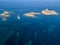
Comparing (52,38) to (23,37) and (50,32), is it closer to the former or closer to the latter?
(50,32)

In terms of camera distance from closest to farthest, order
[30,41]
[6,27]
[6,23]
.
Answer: [30,41] → [6,27] → [6,23]

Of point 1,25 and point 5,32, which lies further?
point 1,25

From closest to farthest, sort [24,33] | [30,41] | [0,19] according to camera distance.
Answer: [30,41]
[24,33]
[0,19]

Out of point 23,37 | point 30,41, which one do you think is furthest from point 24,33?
point 30,41

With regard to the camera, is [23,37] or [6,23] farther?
[6,23]

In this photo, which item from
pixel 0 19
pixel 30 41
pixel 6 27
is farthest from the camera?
pixel 0 19

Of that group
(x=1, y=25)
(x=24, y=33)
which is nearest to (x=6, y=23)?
(x=1, y=25)

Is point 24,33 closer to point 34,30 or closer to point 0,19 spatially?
point 34,30

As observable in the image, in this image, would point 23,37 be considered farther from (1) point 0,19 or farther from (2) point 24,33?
(1) point 0,19

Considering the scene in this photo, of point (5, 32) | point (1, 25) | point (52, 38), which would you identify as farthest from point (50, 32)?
point (1, 25)
